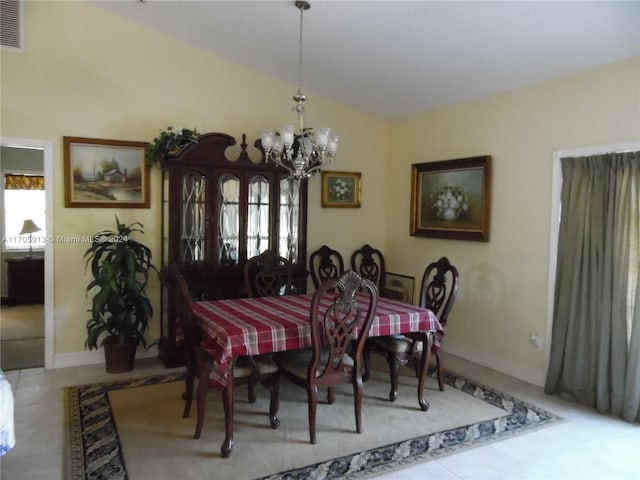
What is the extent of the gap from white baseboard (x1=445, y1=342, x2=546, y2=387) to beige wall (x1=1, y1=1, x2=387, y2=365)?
9.84ft

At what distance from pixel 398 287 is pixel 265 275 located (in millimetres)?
1928

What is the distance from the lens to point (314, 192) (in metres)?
5.26

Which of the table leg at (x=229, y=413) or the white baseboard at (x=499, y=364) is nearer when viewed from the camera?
the table leg at (x=229, y=413)

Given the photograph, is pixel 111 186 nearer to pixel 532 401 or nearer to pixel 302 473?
pixel 302 473

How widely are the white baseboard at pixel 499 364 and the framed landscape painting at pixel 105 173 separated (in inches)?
133

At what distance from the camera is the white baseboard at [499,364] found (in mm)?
3932

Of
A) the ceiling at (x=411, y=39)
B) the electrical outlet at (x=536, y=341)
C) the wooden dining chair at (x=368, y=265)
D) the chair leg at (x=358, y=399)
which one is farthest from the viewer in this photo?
the wooden dining chair at (x=368, y=265)

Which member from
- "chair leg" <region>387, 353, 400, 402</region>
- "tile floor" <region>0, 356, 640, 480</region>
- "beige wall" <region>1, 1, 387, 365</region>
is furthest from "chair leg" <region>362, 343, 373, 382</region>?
"beige wall" <region>1, 1, 387, 365</region>

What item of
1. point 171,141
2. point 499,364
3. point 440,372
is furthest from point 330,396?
point 171,141

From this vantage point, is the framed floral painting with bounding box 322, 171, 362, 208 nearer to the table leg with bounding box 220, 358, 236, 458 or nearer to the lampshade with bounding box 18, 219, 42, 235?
the table leg with bounding box 220, 358, 236, 458

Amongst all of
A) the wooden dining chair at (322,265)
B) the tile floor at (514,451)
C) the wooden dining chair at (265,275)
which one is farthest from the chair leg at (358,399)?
the wooden dining chair at (322,265)

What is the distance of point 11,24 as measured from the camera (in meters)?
3.81

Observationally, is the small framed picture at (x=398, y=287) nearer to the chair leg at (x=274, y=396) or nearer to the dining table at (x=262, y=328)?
the dining table at (x=262, y=328)

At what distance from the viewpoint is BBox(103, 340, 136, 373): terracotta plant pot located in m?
4.02
